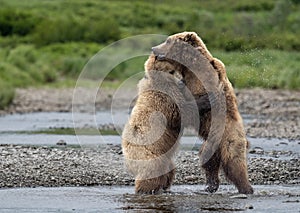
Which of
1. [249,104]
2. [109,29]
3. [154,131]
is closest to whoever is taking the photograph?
[154,131]

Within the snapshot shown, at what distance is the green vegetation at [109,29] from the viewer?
2843 cm

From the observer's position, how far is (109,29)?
42.2 m

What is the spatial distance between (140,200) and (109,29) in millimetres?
32908

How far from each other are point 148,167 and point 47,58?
28414mm

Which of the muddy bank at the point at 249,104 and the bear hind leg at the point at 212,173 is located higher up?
the bear hind leg at the point at 212,173

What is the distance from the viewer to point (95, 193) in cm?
1036

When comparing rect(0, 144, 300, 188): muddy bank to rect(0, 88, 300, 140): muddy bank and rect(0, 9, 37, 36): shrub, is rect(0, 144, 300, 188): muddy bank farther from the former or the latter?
rect(0, 9, 37, 36): shrub

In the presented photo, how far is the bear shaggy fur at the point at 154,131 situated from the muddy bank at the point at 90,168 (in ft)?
4.47

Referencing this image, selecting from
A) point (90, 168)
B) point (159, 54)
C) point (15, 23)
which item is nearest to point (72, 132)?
point (90, 168)

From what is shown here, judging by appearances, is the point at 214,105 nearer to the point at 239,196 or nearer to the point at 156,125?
the point at 156,125

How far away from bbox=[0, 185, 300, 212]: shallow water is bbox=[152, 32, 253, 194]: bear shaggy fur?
37 cm

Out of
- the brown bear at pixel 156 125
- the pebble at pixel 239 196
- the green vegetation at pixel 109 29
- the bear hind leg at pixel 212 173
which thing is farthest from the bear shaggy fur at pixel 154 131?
the green vegetation at pixel 109 29

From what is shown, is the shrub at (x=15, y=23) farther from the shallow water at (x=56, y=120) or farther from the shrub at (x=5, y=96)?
the shallow water at (x=56, y=120)

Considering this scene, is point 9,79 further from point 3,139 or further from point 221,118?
point 221,118
